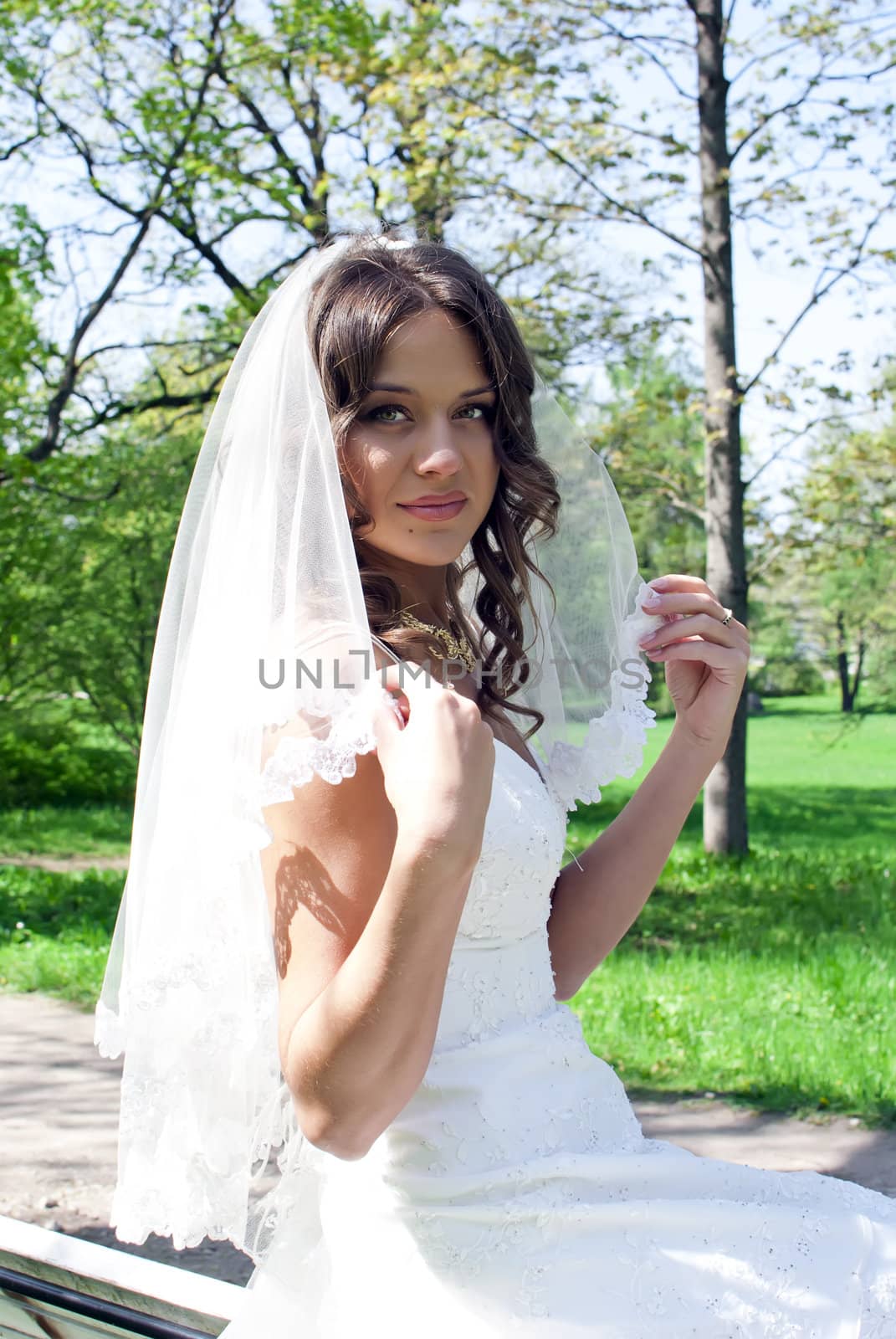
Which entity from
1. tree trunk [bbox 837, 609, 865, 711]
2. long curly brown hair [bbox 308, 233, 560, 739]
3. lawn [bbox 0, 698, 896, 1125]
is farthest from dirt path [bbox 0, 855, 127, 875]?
long curly brown hair [bbox 308, 233, 560, 739]

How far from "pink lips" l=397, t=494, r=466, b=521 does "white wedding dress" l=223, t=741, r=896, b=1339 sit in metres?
0.39

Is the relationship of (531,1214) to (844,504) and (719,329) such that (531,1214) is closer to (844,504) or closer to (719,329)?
(719,329)

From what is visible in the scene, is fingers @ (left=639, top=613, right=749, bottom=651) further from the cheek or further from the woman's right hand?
the woman's right hand

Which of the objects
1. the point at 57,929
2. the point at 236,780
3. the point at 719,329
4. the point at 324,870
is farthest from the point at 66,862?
the point at 324,870

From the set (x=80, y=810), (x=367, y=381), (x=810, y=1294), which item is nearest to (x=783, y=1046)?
(x=810, y=1294)

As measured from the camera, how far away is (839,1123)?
4332 millimetres

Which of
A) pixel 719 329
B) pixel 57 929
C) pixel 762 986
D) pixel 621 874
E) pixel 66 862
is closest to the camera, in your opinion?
pixel 621 874

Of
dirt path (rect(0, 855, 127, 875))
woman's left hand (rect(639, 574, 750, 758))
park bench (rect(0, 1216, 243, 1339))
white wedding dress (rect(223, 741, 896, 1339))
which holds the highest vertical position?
woman's left hand (rect(639, 574, 750, 758))

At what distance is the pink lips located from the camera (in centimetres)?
190

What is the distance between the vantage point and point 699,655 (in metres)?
2.04

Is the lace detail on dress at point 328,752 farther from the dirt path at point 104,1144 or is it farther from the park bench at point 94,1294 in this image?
the dirt path at point 104,1144

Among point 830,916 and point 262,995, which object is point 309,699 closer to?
point 262,995

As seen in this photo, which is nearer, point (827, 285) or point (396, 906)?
point (396, 906)

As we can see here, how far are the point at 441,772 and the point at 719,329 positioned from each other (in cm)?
818
